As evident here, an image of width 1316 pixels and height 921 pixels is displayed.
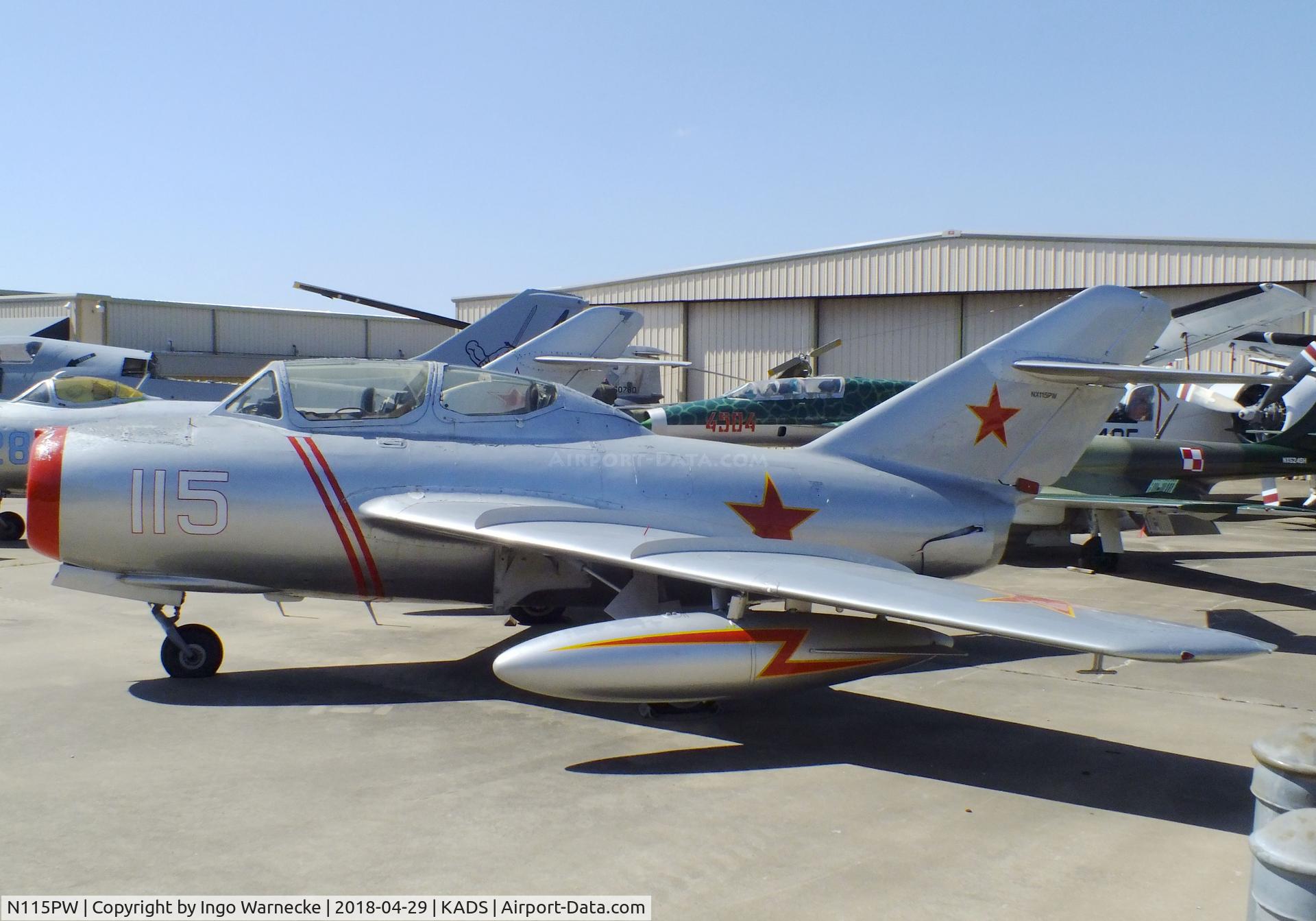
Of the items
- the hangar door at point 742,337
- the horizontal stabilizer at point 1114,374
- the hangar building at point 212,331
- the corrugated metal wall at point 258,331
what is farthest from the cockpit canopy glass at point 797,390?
the corrugated metal wall at point 258,331

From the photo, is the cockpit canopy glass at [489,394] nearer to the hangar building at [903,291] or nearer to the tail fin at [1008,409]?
the tail fin at [1008,409]

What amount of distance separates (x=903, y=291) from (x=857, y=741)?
84.4 feet

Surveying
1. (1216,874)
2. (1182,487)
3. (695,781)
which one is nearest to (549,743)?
(695,781)

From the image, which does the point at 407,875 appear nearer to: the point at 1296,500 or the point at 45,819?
the point at 45,819

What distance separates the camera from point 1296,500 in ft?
70.7

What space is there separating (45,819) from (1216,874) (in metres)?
5.02

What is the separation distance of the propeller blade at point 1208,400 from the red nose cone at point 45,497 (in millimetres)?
15187

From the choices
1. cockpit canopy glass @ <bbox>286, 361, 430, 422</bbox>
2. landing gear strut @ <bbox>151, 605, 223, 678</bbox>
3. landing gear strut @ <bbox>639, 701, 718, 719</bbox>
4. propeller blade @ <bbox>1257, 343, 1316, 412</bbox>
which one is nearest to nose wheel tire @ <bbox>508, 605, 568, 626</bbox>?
cockpit canopy glass @ <bbox>286, 361, 430, 422</bbox>

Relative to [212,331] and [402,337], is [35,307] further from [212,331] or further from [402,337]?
[402,337]

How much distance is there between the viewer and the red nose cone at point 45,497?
6.68 metres

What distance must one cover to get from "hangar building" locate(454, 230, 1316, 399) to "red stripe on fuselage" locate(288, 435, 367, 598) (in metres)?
23.9

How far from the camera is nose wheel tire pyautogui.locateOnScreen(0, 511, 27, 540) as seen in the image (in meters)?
14.1

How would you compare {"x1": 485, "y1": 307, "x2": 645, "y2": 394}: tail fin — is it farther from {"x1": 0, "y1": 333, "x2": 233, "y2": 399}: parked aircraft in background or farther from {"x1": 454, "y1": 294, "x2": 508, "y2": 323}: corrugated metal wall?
{"x1": 454, "y1": 294, "x2": 508, "y2": 323}: corrugated metal wall

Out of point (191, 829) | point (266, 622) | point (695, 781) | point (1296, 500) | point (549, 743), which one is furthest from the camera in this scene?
point (1296, 500)
